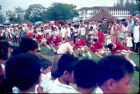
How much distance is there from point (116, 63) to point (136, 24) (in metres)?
5.87

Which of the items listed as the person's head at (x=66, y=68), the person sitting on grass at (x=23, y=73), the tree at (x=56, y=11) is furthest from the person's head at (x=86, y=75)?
the tree at (x=56, y=11)

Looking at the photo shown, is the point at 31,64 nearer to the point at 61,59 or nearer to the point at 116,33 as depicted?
the point at 61,59

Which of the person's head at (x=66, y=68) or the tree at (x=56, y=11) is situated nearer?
the person's head at (x=66, y=68)

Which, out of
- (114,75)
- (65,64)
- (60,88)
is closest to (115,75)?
(114,75)

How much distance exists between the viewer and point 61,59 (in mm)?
2098

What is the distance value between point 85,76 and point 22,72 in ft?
2.08

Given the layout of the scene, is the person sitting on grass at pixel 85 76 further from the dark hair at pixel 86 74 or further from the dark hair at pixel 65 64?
the dark hair at pixel 65 64

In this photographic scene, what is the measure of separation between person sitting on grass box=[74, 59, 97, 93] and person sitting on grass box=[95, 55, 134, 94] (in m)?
0.10

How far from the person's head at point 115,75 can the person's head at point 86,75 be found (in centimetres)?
10

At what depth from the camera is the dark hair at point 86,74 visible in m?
1.64

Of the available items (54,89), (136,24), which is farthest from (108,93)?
(136,24)

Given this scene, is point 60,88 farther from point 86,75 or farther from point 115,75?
point 115,75

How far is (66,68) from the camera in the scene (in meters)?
2.00

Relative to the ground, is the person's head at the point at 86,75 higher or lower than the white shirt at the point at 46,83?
higher
